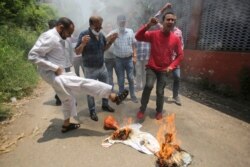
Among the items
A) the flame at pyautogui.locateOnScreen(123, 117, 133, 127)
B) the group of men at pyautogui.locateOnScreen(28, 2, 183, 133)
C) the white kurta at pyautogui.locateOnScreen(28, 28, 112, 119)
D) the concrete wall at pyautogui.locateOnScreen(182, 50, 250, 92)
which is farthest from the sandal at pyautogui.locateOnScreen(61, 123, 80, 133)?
the concrete wall at pyautogui.locateOnScreen(182, 50, 250, 92)

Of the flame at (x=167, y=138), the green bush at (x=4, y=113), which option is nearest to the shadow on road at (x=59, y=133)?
the flame at (x=167, y=138)

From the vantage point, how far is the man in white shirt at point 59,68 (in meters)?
3.99

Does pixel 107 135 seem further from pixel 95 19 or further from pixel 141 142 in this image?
pixel 95 19

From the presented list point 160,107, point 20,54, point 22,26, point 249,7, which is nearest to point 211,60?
point 249,7

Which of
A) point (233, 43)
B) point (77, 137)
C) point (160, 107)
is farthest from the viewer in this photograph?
point (233, 43)

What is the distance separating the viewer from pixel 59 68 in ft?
13.3

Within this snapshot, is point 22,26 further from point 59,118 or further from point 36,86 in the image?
point 59,118

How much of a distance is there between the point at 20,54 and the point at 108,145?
639 cm

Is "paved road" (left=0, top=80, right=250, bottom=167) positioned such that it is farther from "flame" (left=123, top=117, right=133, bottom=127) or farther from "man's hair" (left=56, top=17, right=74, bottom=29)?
"man's hair" (left=56, top=17, right=74, bottom=29)

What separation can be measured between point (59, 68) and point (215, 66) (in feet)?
17.1

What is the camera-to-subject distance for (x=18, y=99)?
6.56 m

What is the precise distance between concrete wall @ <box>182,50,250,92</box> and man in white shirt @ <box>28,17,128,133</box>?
4.06 m

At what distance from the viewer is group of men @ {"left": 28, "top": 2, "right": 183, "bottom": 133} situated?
4078mm

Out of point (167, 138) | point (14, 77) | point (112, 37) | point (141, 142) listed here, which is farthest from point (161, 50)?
point (14, 77)
